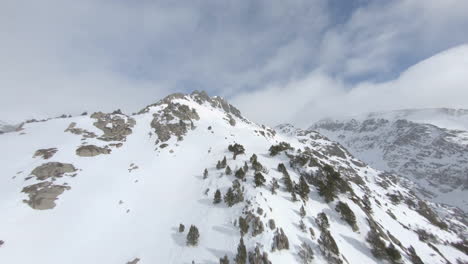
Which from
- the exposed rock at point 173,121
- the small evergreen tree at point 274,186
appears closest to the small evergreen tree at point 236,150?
the small evergreen tree at point 274,186

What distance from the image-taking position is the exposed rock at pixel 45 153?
49.5m

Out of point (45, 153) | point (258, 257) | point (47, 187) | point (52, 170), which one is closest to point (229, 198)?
point (258, 257)

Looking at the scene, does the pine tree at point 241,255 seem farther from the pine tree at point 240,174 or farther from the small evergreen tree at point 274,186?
the pine tree at point 240,174

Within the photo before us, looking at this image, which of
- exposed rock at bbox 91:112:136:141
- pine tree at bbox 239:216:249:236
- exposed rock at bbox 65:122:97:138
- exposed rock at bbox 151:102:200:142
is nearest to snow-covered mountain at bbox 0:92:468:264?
pine tree at bbox 239:216:249:236

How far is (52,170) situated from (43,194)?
7860 millimetres

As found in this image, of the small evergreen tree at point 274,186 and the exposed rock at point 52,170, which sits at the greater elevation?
the exposed rock at point 52,170

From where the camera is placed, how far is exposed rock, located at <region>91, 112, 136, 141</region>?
64.4 metres

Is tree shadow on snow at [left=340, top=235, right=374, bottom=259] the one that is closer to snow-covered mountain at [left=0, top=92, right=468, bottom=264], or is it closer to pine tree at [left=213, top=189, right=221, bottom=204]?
snow-covered mountain at [left=0, top=92, right=468, bottom=264]

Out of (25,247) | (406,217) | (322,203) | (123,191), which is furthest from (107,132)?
(406,217)

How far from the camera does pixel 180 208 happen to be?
37.8 metres

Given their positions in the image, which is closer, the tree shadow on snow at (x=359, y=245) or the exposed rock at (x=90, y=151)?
the tree shadow on snow at (x=359, y=245)

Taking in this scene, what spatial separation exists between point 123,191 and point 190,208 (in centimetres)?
1725

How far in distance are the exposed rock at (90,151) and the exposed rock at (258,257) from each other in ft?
162

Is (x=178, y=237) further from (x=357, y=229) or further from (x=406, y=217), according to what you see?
(x=406, y=217)
